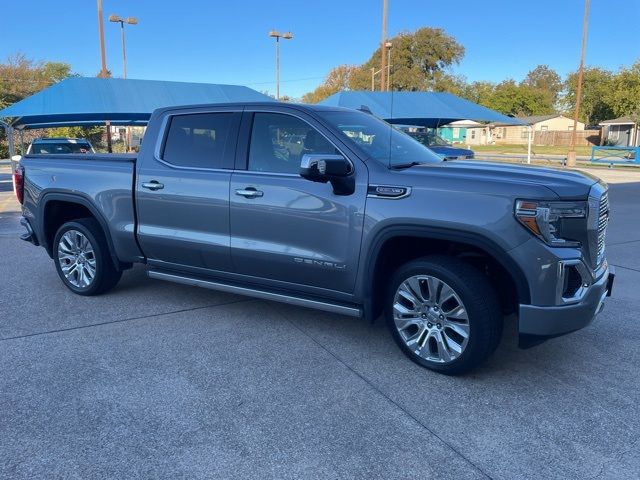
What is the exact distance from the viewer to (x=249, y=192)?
4445mm

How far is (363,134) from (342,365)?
71.4 inches

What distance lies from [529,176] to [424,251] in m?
0.92

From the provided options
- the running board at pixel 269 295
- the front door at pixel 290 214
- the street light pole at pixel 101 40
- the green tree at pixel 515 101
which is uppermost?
the green tree at pixel 515 101

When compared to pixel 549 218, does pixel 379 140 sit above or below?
above

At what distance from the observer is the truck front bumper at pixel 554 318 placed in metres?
3.43

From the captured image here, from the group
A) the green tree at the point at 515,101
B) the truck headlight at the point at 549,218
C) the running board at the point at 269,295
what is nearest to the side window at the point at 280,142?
the running board at the point at 269,295

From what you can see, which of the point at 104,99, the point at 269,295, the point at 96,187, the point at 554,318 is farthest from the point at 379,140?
the point at 104,99

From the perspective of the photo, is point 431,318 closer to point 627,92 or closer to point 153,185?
point 153,185

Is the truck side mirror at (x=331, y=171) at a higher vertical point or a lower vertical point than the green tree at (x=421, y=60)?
lower

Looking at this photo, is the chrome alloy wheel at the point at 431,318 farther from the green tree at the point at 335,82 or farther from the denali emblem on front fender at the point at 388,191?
the green tree at the point at 335,82

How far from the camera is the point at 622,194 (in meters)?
16.0

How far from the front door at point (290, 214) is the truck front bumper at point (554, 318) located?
4.01 feet

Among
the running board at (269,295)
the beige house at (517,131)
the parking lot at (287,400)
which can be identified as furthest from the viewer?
the beige house at (517,131)

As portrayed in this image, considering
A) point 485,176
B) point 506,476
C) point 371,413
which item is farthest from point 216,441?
point 485,176
